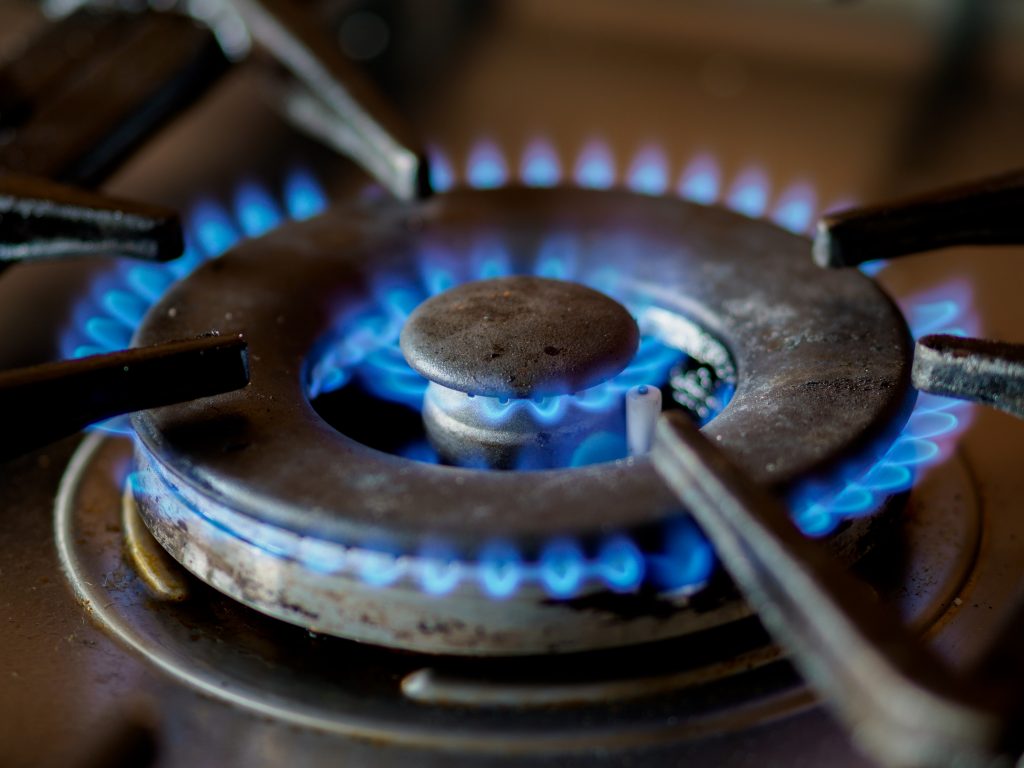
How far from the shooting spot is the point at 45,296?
814mm

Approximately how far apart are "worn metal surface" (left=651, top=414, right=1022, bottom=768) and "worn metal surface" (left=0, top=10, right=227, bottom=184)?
1.72 ft

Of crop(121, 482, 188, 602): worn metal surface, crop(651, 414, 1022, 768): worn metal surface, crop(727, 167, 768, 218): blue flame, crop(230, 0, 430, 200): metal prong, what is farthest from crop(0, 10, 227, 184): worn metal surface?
crop(651, 414, 1022, 768): worn metal surface

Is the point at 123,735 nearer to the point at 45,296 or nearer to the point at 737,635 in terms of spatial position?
the point at 737,635

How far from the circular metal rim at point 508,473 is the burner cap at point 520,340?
0.21ft

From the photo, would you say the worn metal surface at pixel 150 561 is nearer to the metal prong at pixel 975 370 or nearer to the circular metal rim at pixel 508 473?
the circular metal rim at pixel 508 473

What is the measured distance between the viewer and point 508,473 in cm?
52

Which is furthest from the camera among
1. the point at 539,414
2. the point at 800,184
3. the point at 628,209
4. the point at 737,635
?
the point at 800,184

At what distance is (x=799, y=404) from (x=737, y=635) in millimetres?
118

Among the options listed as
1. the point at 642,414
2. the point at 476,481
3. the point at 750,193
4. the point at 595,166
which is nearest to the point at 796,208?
the point at 750,193

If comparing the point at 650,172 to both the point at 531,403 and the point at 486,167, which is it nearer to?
the point at 486,167

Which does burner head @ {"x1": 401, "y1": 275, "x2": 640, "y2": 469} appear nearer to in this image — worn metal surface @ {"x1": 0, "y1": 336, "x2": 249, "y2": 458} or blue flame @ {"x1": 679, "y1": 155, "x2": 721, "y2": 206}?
worn metal surface @ {"x1": 0, "y1": 336, "x2": 249, "y2": 458}

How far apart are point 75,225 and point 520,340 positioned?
0.92ft

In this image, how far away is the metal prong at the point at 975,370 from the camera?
53cm

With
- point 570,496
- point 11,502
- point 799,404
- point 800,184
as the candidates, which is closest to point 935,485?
point 799,404
